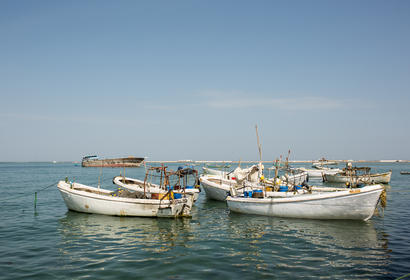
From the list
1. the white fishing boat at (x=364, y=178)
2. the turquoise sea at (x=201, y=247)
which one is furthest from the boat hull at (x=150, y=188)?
the white fishing boat at (x=364, y=178)

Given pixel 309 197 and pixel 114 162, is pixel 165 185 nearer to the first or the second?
pixel 309 197

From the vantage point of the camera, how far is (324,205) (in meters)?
16.6

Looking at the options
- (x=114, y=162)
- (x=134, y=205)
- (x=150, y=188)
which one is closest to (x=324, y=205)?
(x=134, y=205)

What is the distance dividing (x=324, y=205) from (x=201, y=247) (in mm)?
8748

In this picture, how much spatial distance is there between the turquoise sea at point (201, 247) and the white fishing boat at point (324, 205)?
1.78 ft

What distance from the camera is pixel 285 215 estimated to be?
17.8 meters

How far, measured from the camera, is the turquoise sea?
9.52 meters

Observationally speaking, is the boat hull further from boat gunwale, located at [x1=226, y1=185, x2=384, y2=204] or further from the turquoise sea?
boat gunwale, located at [x1=226, y1=185, x2=384, y2=204]

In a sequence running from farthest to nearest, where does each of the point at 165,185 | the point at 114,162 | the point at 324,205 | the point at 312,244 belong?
the point at 114,162 → the point at 165,185 → the point at 324,205 → the point at 312,244

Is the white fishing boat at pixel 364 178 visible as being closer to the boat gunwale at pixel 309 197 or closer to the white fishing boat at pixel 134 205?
the boat gunwale at pixel 309 197

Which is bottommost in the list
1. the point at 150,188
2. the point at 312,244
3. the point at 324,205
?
the point at 312,244

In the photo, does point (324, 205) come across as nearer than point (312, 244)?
No

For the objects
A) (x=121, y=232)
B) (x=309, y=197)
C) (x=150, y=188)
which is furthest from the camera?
(x=150, y=188)

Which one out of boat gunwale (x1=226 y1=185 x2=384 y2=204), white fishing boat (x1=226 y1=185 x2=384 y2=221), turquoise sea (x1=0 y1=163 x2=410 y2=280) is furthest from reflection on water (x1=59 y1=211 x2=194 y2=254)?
white fishing boat (x1=226 y1=185 x2=384 y2=221)
